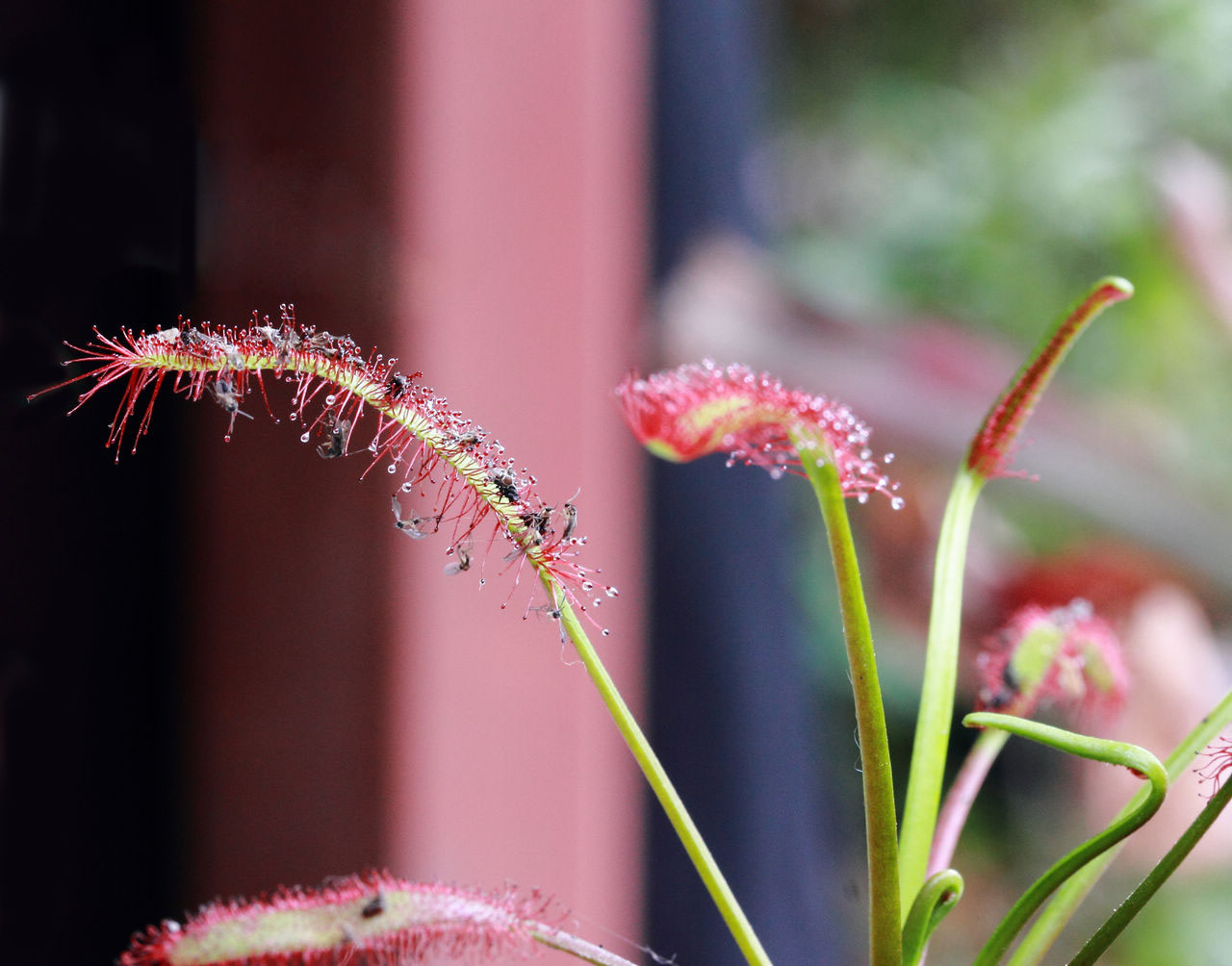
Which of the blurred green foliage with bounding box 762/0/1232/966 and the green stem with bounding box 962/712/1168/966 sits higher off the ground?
the blurred green foliage with bounding box 762/0/1232/966

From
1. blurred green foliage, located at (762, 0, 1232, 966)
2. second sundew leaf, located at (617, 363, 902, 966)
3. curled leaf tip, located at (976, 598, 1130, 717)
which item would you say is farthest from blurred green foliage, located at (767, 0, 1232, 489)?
second sundew leaf, located at (617, 363, 902, 966)

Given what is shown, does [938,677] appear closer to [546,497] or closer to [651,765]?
[651,765]

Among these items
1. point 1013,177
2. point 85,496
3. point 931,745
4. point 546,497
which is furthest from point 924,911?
point 1013,177

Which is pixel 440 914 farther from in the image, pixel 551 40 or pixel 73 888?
pixel 551 40

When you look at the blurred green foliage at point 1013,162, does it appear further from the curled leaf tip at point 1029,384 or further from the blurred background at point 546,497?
the curled leaf tip at point 1029,384

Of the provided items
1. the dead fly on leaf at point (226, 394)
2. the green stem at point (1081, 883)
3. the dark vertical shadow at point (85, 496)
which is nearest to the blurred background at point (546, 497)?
the dark vertical shadow at point (85, 496)

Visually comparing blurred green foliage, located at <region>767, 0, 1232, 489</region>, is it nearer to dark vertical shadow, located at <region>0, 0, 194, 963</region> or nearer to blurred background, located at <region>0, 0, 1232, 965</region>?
blurred background, located at <region>0, 0, 1232, 965</region>

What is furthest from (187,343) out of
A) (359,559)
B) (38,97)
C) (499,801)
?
(499,801)
